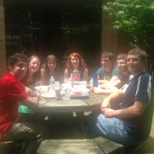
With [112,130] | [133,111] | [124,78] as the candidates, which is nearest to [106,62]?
[124,78]

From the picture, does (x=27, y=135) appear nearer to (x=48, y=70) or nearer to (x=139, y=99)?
(x=139, y=99)

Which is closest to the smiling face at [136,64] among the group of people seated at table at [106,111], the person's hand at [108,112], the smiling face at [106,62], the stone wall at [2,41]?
the group of people seated at table at [106,111]

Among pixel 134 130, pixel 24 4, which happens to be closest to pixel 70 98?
pixel 134 130

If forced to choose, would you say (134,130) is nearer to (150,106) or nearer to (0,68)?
(150,106)

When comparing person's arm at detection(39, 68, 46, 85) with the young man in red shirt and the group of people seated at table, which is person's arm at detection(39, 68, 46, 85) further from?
the young man in red shirt

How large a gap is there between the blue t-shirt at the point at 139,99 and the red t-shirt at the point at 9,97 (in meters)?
1.36

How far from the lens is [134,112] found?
130 inches

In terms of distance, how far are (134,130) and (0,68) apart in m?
7.20

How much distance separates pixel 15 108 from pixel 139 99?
1.54m

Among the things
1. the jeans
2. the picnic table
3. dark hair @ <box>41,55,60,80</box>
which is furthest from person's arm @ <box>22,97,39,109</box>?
dark hair @ <box>41,55,60,80</box>

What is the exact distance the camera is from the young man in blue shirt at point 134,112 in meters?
3.28

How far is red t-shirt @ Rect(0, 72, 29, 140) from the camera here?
10.5 ft

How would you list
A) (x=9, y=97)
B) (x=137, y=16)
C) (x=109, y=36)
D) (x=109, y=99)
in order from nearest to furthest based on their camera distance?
(x=9, y=97), (x=109, y=99), (x=137, y=16), (x=109, y=36)

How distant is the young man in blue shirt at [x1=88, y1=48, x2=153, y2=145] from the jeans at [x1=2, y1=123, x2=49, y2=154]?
0.90 meters
